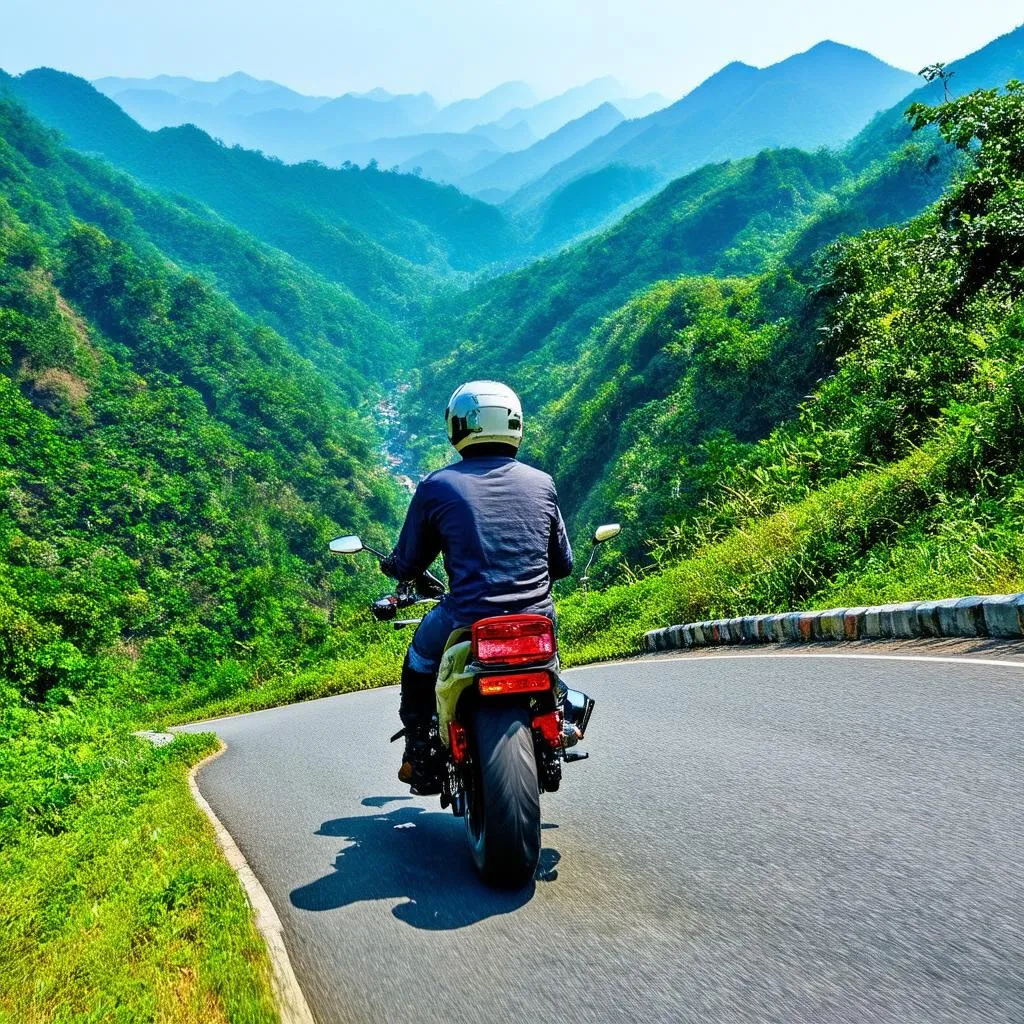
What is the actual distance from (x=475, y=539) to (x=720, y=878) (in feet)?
5.62

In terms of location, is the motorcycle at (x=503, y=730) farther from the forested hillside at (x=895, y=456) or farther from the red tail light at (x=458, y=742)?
the forested hillside at (x=895, y=456)

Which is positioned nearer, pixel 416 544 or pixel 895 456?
pixel 416 544

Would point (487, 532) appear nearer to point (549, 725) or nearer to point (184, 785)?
point (549, 725)

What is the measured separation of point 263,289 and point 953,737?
12341 cm

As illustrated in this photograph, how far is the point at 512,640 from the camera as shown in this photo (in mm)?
3791

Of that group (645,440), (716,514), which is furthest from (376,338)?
(716,514)

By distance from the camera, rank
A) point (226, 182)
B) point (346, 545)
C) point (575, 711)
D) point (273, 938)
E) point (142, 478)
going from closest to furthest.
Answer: point (273, 938)
point (575, 711)
point (346, 545)
point (142, 478)
point (226, 182)

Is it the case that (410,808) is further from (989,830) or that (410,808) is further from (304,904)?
(989,830)

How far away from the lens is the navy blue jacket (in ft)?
13.5

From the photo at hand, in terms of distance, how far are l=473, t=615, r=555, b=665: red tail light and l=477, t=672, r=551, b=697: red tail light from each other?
6 centimetres

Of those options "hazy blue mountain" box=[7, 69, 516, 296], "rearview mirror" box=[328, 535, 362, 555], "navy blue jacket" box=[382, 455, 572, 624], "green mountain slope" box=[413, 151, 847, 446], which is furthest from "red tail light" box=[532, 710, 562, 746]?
"hazy blue mountain" box=[7, 69, 516, 296]

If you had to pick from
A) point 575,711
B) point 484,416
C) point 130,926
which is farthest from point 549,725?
point 130,926

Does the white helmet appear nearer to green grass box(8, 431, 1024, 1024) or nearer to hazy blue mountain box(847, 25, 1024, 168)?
green grass box(8, 431, 1024, 1024)

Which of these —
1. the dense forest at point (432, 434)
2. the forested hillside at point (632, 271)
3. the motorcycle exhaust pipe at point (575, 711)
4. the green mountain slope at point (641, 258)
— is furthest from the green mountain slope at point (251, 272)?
the motorcycle exhaust pipe at point (575, 711)
